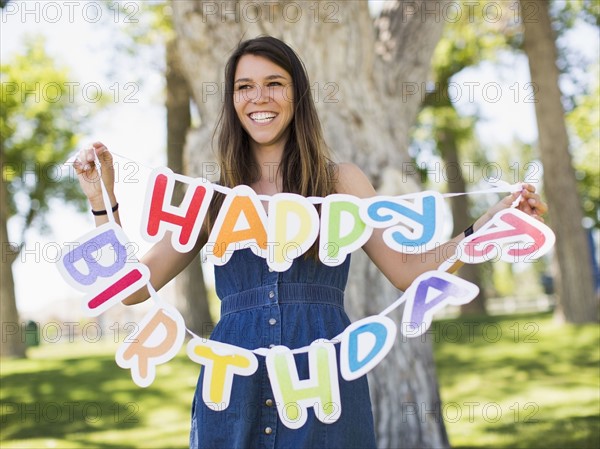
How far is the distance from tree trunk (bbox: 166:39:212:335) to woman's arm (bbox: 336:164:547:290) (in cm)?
757

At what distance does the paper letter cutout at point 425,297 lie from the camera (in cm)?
213

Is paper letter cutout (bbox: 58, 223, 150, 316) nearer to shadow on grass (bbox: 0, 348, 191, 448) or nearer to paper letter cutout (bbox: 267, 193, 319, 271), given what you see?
paper letter cutout (bbox: 267, 193, 319, 271)

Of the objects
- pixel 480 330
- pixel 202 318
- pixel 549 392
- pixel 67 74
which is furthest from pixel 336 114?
pixel 67 74

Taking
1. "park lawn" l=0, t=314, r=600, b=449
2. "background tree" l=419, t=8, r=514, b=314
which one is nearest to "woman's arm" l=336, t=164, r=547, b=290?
"park lawn" l=0, t=314, r=600, b=449

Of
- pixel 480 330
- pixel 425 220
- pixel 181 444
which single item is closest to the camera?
pixel 425 220

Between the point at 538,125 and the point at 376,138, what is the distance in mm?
5955

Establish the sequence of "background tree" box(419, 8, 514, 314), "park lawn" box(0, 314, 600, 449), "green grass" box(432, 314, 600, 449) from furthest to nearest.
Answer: "background tree" box(419, 8, 514, 314)
"park lawn" box(0, 314, 600, 449)
"green grass" box(432, 314, 600, 449)

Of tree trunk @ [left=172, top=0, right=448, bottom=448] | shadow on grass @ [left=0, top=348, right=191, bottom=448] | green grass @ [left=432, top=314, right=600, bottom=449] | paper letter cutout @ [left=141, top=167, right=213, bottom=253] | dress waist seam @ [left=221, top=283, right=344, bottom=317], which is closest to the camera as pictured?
dress waist seam @ [left=221, top=283, right=344, bottom=317]

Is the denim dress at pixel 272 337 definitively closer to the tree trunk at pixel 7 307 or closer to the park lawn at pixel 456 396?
the park lawn at pixel 456 396

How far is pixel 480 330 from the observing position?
372 inches

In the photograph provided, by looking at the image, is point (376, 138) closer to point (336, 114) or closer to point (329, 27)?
point (336, 114)

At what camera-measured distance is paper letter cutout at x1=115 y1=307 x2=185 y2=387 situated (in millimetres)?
2170

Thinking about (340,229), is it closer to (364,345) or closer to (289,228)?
(289,228)

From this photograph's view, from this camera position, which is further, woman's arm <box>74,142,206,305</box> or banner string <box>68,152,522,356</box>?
woman's arm <box>74,142,206,305</box>
